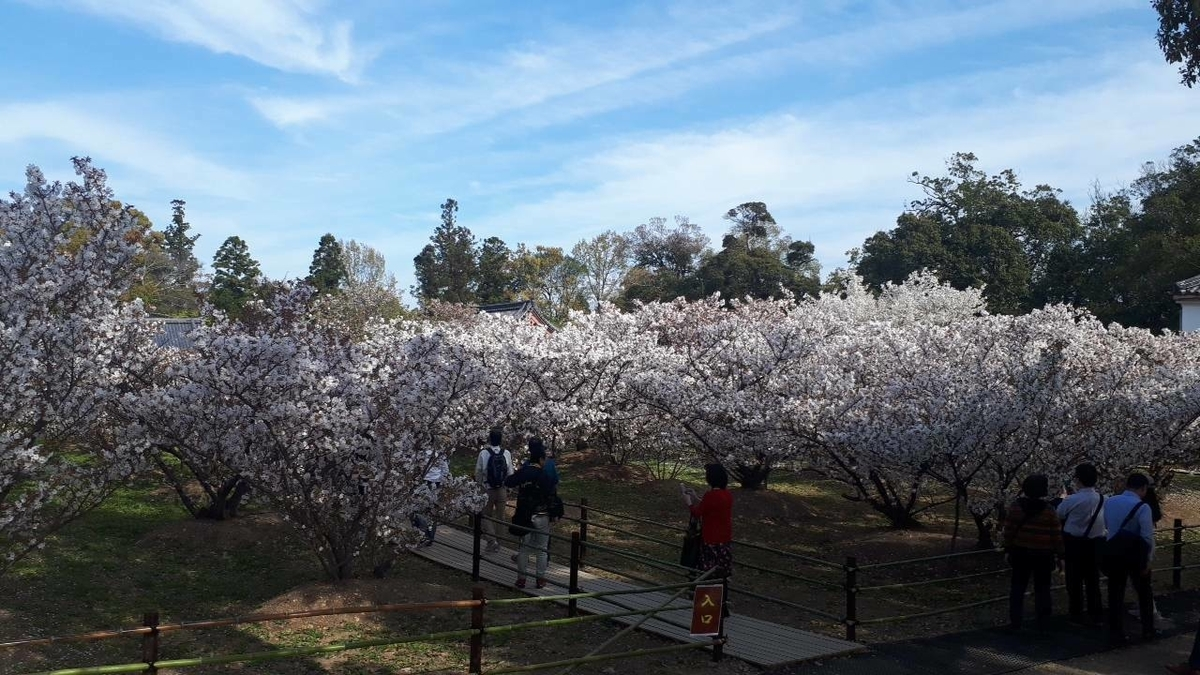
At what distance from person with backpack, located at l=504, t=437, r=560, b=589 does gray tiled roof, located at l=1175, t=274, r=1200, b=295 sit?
28063 mm

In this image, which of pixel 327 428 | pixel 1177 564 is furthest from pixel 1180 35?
pixel 327 428

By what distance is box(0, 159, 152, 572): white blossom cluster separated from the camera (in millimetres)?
8438

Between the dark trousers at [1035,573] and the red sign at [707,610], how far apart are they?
9.79 ft

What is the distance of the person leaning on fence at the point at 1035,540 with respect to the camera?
8.79 meters

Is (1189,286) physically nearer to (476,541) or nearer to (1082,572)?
(1082,572)

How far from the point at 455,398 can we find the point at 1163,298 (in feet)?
116

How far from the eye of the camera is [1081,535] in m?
9.22

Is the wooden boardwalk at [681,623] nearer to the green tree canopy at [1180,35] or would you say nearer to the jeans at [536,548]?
the jeans at [536,548]

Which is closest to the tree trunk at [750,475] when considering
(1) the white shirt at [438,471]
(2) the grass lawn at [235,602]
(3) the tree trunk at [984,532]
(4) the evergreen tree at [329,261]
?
(3) the tree trunk at [984,532]

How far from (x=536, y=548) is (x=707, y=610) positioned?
2.96m

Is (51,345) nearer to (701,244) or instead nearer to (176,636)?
(176,636)

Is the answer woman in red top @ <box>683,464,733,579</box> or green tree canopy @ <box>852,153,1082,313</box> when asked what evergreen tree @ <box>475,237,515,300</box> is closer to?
green tree canopy @ <box>852,153,1082,313</box>

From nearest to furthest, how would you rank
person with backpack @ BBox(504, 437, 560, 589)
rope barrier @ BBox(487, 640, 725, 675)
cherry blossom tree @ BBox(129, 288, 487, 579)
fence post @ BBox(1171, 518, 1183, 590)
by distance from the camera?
rope barrier @ BBox(487, 640, 725, 675), cherry blossom tree @ BBox(129, 288, 487, 579), person with backpack @ BBox(504, 437, 560, 589), fence post @ BBox(1171, 518, 1183, 590)

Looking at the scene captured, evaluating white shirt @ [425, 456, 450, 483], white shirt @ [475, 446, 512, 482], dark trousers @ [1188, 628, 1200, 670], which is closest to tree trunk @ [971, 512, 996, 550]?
dark trousers @ [1188, 628, 1200, 670]
